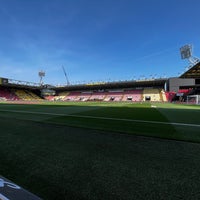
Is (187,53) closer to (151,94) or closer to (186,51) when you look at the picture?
(186,51)

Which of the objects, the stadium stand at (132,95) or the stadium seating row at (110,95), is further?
the stadium stand at (132,95)

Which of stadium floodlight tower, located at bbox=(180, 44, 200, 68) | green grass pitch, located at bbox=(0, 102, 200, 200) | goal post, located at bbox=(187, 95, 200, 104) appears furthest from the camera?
stadium floodlight tower, located at bbox=(180, 44, 200, 68)

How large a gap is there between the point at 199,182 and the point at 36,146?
11.6 feet

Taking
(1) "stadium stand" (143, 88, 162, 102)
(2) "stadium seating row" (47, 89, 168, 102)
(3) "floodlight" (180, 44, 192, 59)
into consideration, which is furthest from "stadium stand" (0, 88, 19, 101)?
(3) "floodlight" (180, 44, 192, 59)

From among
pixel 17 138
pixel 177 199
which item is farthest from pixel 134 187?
pixel 17 138

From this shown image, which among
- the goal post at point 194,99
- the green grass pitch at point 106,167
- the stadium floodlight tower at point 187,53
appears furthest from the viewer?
the stadium floodlight tower at point 187,53

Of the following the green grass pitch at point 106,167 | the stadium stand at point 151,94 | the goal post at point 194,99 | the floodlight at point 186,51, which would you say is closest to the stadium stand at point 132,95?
the stadium stand at point 151,94

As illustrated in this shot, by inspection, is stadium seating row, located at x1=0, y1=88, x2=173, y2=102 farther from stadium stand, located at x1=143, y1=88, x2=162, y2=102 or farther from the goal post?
the goal post

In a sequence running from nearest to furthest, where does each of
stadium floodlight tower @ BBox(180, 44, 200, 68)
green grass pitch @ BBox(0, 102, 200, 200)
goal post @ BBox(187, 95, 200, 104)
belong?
1. green grass pitch @ BBox(0, 102, 200, 200)
2. goal post @ BBox(187, 95, 200, 104)
3. stadium floodlight tower @ BBox(180, 44, 200, 68)

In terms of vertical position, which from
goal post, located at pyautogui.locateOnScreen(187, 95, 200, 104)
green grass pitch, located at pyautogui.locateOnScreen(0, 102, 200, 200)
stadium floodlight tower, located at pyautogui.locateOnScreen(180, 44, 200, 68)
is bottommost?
green grass pitch, located at pyautogui.locateOnScreen(0, 102, 200, 200)

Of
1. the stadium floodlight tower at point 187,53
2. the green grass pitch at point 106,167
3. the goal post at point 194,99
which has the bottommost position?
the green grass pitch at point 106,167

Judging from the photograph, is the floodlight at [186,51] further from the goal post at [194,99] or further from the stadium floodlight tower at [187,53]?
the goal post at [194,99]

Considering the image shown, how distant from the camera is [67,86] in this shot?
61844 mm

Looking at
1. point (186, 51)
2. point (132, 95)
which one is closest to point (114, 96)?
point (132, 95)
